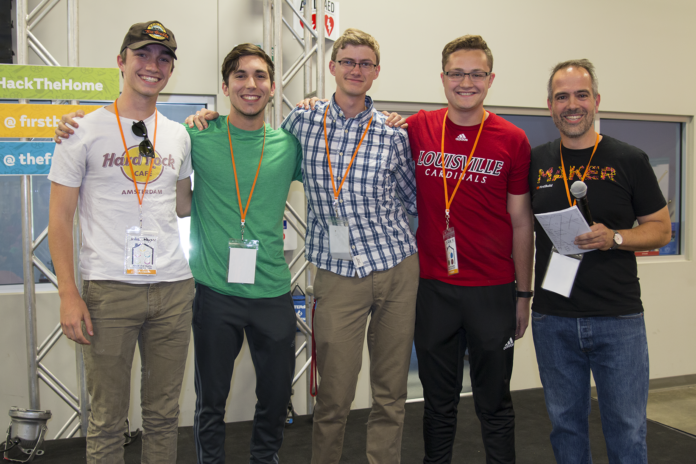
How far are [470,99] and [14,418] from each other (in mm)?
2966

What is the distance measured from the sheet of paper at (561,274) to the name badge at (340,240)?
0.82 m

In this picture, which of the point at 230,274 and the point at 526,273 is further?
the point at 526,273

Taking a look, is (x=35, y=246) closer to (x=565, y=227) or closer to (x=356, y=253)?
(x=356, y=253)

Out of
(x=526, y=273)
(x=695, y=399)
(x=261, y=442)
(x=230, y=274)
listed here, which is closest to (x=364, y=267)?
(x=230, y=274)

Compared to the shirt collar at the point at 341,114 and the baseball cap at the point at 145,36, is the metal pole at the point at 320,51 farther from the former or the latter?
the baseball cap at the point at 145,36

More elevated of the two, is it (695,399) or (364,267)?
(364,267)

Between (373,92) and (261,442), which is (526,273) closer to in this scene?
(261,442)

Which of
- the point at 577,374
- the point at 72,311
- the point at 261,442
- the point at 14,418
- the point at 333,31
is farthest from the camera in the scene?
the point at 333,31

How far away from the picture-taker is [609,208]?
1938 mm

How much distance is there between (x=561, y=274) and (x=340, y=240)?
0.90 meters

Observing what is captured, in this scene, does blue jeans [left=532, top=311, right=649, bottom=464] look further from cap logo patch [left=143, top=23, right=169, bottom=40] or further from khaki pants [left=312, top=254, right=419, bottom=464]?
cap logo patch [left=143, top=23, right=169, bottom=40]

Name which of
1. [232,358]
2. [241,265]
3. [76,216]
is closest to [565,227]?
[241,265]

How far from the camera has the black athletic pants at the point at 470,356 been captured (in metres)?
2.10

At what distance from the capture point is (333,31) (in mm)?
3584
